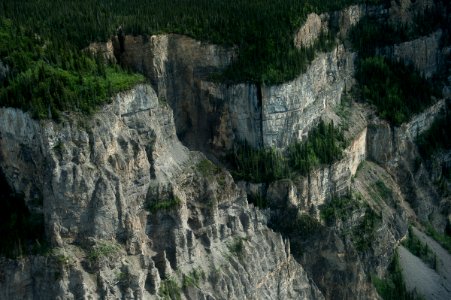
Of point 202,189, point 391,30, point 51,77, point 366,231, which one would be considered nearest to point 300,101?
point 366,231

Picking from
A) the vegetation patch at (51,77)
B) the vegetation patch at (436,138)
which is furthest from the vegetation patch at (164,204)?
the vegetation patch at (436,138)

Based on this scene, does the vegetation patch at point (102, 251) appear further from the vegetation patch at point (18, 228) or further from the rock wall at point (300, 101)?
the rock wall at point (300, 101)

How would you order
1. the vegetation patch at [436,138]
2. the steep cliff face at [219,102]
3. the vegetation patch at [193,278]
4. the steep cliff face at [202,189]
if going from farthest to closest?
the vegetation patch at [436,138] → the steep cliff face at [219,102] → the vegetation patch at [193,278] → the steep cliff face at [202,189]

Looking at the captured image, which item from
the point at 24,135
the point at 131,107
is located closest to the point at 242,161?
the point at 131,107

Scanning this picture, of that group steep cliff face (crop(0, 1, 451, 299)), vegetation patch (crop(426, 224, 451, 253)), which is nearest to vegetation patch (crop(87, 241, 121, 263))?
steep cliff face (crop(0, 1, 451, 299))

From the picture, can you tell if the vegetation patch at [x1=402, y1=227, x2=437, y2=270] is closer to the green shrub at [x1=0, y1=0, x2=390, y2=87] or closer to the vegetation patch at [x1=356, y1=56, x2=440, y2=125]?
the vegetation patch at [x1=356, y1=56, x2=440, y2=125]
